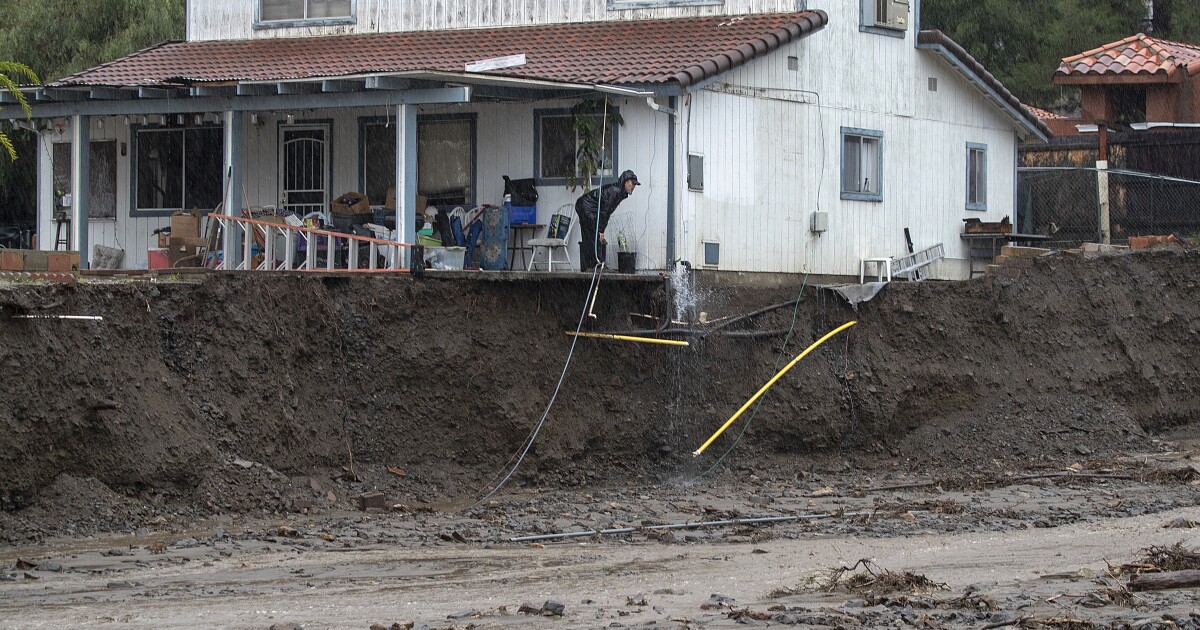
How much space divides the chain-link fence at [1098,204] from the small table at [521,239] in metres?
10.2

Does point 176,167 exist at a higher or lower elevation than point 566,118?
lower

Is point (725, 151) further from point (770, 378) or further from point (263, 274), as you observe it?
point (263, 274)

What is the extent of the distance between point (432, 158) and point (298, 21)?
4095 mm

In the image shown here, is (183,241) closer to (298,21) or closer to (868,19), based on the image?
(298,21)

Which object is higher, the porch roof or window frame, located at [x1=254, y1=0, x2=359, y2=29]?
window frame, located at [x1=254, y1=0, x2=359, y2=29]

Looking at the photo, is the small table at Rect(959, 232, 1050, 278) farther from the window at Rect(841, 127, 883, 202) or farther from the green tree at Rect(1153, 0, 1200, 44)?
the green tree at Rect(1153, 0, 1200, 44)

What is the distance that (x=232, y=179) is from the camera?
2011 centimetres

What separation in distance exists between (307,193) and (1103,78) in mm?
15376

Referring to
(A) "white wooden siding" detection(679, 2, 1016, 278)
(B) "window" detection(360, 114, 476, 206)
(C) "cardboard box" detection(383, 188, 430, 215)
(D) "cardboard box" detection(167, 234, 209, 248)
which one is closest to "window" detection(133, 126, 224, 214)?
(D) "cardboard box" detection(167, 234, 209, 248)

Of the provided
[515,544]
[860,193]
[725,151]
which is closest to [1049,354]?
[860,193]

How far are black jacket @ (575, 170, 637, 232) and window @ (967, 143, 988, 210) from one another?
7.83 m

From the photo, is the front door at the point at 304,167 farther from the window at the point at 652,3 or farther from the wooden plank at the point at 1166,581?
the wooden plank at the point at 1166,581

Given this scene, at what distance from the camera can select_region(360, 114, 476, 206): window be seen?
69.5ft

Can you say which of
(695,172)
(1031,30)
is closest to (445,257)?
(695,172)
